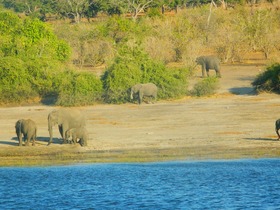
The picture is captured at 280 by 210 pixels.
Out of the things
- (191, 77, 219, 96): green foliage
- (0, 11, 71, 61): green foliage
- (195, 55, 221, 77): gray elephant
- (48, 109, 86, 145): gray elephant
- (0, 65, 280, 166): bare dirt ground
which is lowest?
(0, 65, 280, 166): bare dirt ground

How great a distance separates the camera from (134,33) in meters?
47.2

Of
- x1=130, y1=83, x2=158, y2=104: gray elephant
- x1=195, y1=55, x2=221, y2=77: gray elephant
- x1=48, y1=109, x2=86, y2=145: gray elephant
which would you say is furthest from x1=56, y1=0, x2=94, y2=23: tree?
x1=48, y1=109, x2=86, y2=145: gray elephant

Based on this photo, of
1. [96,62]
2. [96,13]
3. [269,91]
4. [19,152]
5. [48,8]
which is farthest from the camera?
[48,8]

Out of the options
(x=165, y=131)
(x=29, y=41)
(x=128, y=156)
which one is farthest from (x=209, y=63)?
(x=128, y=156)

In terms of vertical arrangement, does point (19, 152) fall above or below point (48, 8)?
below

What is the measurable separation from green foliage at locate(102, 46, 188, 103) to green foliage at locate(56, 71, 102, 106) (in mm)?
386

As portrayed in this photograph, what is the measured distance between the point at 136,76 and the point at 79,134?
10462mm

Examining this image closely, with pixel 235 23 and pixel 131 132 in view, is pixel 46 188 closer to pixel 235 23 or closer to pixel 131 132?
pixel 131 132

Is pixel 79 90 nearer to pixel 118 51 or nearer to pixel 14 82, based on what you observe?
pixel 14 82

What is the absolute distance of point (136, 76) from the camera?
3456 cm

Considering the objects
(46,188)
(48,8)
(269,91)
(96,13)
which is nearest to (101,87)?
(269,91)

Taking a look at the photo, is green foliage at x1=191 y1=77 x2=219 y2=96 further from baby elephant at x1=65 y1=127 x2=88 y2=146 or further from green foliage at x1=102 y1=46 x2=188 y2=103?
baby elephant at x1=65 y1=127 x2=88 y2=146

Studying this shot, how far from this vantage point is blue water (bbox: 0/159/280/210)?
18.6m

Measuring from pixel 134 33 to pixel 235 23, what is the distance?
6006mm
